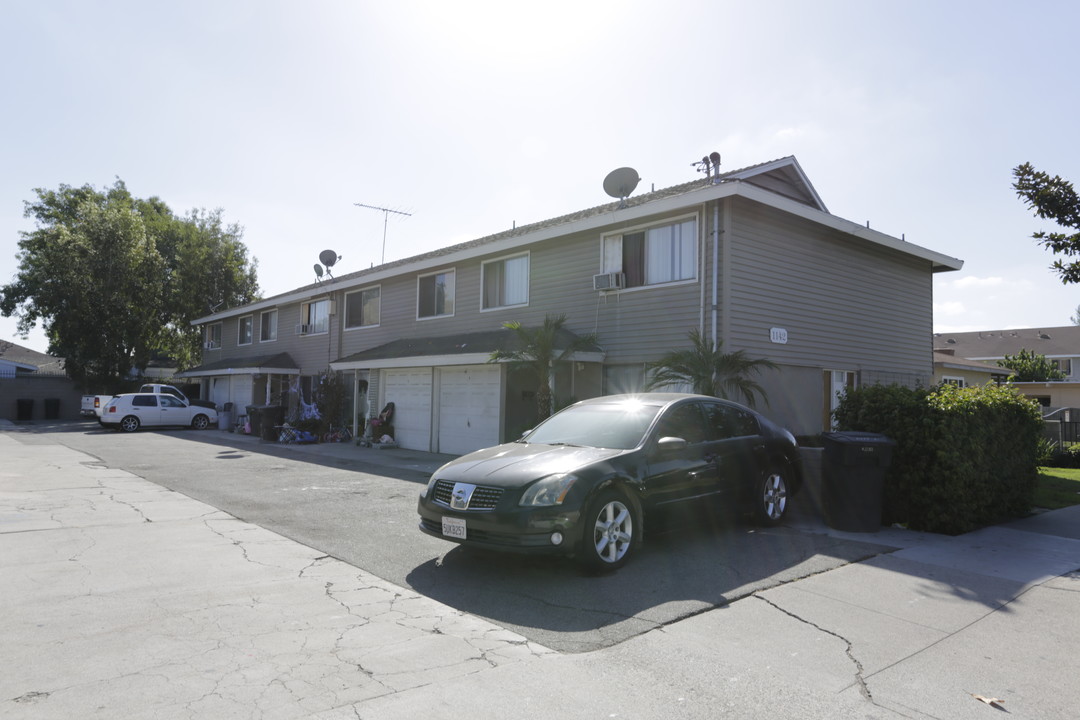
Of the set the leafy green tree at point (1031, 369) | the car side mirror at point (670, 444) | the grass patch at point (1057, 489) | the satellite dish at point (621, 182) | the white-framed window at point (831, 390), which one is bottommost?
the grass patch at point (1057, 489)

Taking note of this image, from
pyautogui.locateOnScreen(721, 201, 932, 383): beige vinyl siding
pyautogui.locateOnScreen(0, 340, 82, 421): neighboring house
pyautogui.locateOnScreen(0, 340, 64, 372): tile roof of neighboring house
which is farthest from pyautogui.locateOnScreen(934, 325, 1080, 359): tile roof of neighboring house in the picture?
pyautogui.locateOnScreen(0, 340, 64, 372): tile roof of neighboring house

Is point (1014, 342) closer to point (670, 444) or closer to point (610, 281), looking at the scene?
point (610, 281)

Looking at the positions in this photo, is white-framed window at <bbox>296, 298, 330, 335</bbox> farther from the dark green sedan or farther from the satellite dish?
the dark green sedan

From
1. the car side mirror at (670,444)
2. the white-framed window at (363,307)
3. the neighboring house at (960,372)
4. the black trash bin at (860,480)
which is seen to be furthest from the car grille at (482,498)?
the neighboring house at (960,372)

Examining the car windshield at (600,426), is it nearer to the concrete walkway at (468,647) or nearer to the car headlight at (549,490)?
the car headlight at (549,490)

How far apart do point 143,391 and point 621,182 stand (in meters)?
25.9

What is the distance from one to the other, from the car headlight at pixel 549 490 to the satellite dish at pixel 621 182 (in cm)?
980

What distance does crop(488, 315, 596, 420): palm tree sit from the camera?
1317 centimetres

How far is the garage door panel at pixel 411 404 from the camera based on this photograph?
1727 centimetres

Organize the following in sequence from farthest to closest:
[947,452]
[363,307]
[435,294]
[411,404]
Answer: [363,307], [435,294], [411,404], [947,452]

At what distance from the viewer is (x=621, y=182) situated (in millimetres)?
14398

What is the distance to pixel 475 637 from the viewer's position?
4.38m

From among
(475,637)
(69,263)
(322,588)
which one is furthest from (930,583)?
(69,263)

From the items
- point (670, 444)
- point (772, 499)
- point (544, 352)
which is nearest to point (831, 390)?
point (544, 352)
